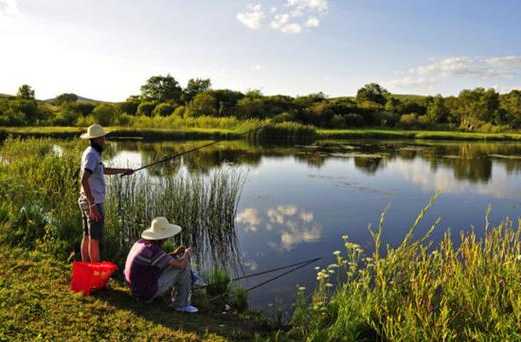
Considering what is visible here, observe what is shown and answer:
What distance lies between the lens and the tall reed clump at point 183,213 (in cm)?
707

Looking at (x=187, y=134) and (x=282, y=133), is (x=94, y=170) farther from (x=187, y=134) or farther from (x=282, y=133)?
(x=282, y=133)

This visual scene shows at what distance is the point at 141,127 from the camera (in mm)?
32969

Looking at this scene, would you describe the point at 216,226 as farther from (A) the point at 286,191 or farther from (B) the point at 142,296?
(A) the point at 286,191

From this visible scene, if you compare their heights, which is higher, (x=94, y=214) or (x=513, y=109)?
(x=513, y=109)

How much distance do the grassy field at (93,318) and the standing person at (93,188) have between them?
1.68 feet

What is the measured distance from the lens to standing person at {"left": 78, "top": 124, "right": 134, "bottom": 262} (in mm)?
4523

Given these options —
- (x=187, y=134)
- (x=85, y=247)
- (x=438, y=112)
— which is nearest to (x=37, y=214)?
(x=85, y=247)

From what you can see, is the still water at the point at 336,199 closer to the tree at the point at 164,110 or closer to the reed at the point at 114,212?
the reed at the point at 114,212

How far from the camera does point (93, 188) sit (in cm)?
466

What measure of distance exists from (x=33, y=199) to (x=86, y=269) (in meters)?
3.31

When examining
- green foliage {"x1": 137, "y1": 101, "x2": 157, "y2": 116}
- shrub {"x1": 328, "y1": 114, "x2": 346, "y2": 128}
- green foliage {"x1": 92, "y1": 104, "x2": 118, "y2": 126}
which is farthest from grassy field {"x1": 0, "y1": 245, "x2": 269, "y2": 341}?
green foliage {"x1": 137, "y1": 101, "x2": 157, "y2": 116}

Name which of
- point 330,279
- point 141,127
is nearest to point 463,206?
point 330,279

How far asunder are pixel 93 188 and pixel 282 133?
28.2m

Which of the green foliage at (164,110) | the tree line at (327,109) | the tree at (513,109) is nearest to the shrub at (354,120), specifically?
the tree line at (327,109)
